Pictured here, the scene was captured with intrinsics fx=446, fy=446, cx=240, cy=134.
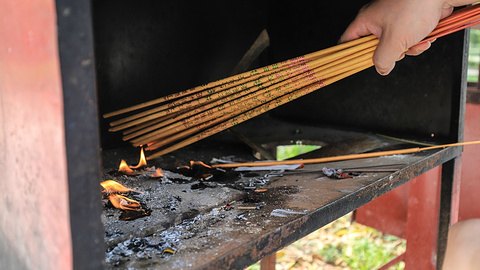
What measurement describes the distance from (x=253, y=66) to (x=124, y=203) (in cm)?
128

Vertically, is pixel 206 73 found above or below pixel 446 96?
above

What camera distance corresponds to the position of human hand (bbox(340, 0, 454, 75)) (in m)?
1.31

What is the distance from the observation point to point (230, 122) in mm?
1541

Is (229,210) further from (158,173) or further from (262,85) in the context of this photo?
(262,85)

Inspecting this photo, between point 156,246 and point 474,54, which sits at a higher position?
point 474,54

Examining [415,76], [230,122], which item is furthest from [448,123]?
[230,122]

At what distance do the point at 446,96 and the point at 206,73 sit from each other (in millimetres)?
1038

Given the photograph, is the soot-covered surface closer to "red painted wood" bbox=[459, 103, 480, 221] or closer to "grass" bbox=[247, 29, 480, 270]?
"red painted wood" bbox=[459, 103, 480, 221]

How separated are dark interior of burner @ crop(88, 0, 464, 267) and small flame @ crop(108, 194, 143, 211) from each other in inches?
8.2

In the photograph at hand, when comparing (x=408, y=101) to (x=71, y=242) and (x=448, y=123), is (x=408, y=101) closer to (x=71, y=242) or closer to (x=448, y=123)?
(x=448, y=123)

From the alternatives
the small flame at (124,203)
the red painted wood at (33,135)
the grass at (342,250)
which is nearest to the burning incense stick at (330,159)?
the small flame at (124,203)

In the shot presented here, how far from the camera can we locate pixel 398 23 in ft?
4.34

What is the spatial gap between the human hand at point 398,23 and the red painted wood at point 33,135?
1.04 m

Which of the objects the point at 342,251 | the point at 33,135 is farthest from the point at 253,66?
the point at 342,251
